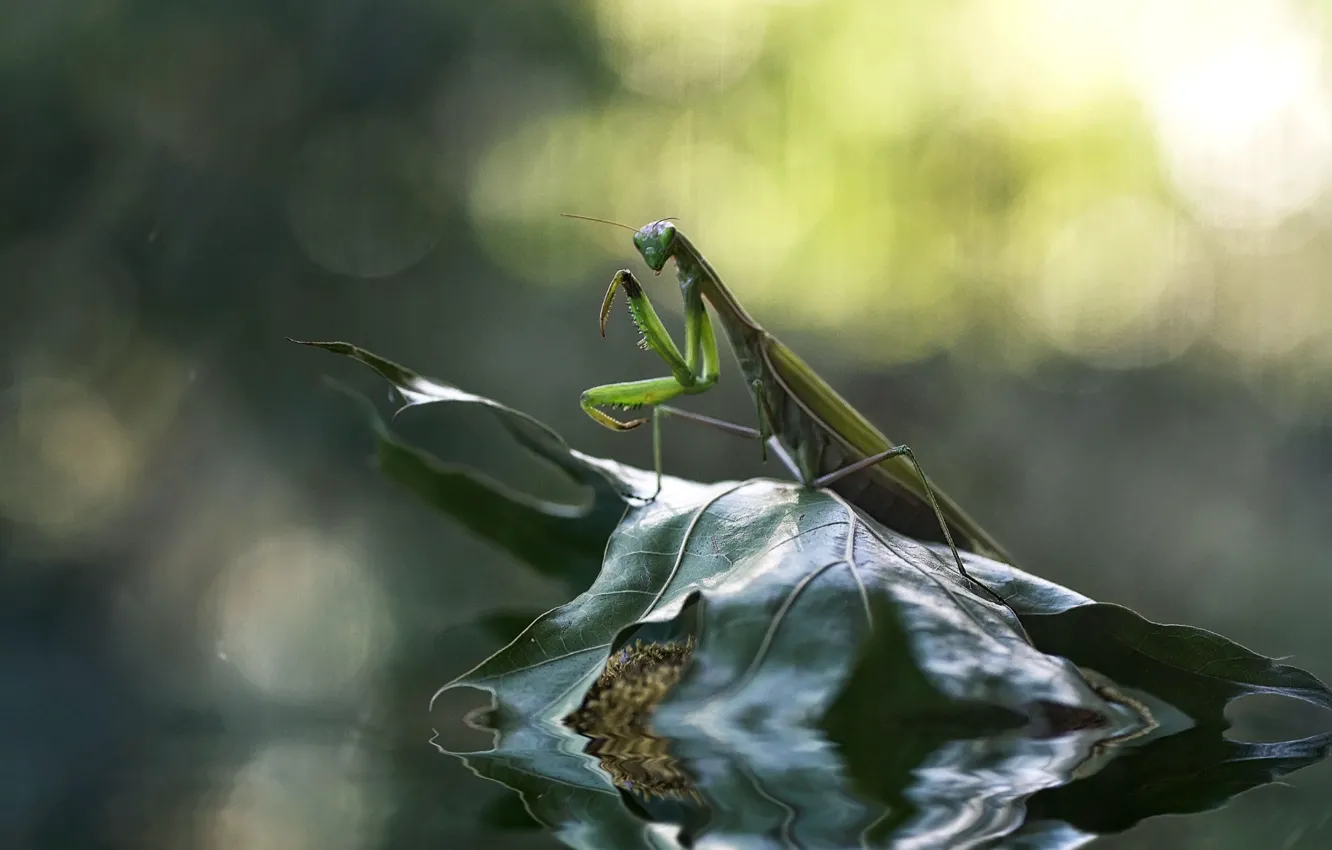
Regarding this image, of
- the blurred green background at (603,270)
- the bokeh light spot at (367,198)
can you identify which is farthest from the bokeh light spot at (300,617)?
the bokeh light spot at (367,198)

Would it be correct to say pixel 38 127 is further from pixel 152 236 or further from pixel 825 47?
pixel 825 47

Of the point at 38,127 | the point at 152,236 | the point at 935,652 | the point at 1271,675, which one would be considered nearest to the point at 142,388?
the point at 152,236

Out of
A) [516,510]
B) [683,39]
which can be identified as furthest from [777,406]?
[683,39]

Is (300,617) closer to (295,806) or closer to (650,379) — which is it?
(650,379)

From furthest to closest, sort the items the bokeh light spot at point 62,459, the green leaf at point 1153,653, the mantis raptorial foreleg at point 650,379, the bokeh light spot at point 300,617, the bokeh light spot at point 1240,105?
the bokeh light spot at point 1240,105 → the bokeh light spot at point 62,459 → the bokeh light spot at point 300,617 → the mantis raptorial foreleg at point 650,379 → the green leaf at point 1153,653

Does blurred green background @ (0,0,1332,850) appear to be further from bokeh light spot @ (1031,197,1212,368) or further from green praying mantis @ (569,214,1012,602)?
green praying mantis @ (569,214,1012,602)

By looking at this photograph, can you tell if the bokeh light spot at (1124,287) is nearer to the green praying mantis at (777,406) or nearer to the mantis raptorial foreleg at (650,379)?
the green praying mantis at (777,406)

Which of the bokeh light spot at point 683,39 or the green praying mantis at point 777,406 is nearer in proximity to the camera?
the green praying mantis at point 777,406

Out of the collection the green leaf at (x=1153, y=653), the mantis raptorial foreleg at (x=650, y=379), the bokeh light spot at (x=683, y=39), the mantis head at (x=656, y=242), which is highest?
the bokeh light spot at (x=683, y=39)
